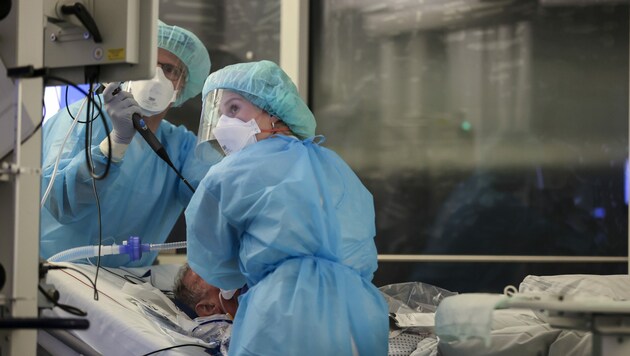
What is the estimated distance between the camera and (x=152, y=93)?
3.05 metres

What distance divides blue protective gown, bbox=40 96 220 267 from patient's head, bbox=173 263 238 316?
0.96 ft

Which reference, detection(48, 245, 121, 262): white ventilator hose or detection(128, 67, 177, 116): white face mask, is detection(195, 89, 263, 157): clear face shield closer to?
detection(128, 67, 177, 116): white face mask

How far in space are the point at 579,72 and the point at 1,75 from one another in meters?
3.01

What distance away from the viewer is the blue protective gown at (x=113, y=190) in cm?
310

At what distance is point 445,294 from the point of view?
10.8 ft

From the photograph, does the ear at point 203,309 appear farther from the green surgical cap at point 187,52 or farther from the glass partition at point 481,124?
the glass partition at point 481,124

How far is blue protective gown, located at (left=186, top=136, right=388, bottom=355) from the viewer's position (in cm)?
235

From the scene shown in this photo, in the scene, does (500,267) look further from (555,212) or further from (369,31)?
(369,31)

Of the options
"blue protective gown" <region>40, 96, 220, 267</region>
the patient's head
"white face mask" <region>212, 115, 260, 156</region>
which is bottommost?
the patient's head

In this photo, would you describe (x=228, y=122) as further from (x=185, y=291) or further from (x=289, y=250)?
(x=185, y=291)

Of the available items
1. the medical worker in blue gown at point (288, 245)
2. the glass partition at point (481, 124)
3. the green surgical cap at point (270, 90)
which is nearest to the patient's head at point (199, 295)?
the medical worker in blue gown at point (288, 245)

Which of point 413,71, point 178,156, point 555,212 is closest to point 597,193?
point 555,212

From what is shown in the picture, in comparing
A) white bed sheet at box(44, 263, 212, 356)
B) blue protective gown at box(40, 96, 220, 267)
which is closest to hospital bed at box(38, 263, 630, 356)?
white bed sheet at box(44, 263, 212, 356)

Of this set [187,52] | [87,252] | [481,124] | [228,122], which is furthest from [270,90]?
[481,124]
